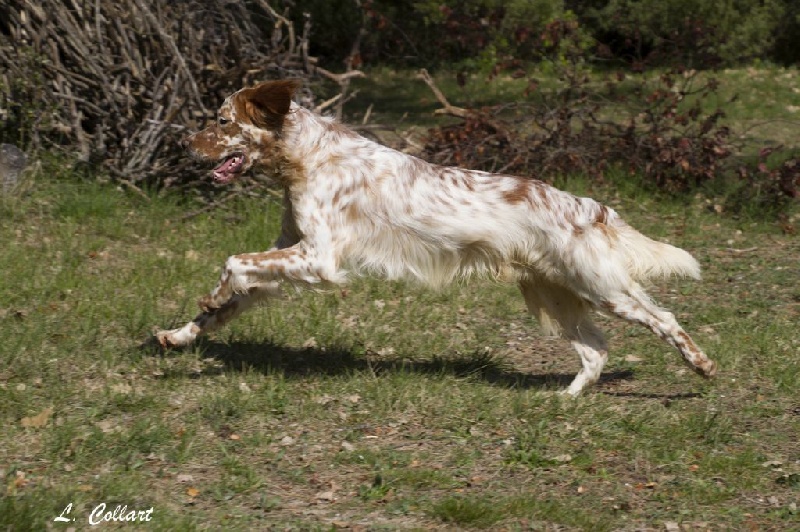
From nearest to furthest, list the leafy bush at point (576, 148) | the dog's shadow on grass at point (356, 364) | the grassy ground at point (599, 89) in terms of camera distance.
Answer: the dog's shadow on grass at point (356, 364) < the leafy bush at point (576, 148) < the grassy ground at point (599, 89)

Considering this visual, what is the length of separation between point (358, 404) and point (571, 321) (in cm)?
134

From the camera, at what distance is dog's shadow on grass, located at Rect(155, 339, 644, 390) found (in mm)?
6176

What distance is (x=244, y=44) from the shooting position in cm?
956

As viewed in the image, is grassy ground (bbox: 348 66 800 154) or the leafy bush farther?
grassy ground (bbox: 348 66 800 154)

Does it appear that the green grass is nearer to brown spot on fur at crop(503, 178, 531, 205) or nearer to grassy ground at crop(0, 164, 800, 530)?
grassy ground at crop(0, 164, 800, 530)

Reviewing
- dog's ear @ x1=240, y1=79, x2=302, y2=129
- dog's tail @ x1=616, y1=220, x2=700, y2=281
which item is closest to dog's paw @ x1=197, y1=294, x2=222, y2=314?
dog's ear @ x1=240, y1=79, x2=302, y2=129

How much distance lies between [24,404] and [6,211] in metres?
3.41

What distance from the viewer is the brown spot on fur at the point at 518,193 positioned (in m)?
5.95

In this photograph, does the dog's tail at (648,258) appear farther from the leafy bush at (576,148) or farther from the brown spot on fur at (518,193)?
the leafy bush at (576,148)

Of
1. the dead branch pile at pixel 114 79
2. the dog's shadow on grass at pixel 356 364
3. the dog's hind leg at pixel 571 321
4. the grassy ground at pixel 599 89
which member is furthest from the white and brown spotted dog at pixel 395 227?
the grassy ground at pixel 599 89

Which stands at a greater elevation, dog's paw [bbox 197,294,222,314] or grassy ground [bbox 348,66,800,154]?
dog's paw [bbox 197,294,222,314]

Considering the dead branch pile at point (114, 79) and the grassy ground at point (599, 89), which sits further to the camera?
the grassy ground at point (599, 89)

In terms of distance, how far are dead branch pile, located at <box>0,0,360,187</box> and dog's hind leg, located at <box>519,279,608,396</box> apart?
375 cm

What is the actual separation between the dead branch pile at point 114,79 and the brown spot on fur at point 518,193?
371 cm
